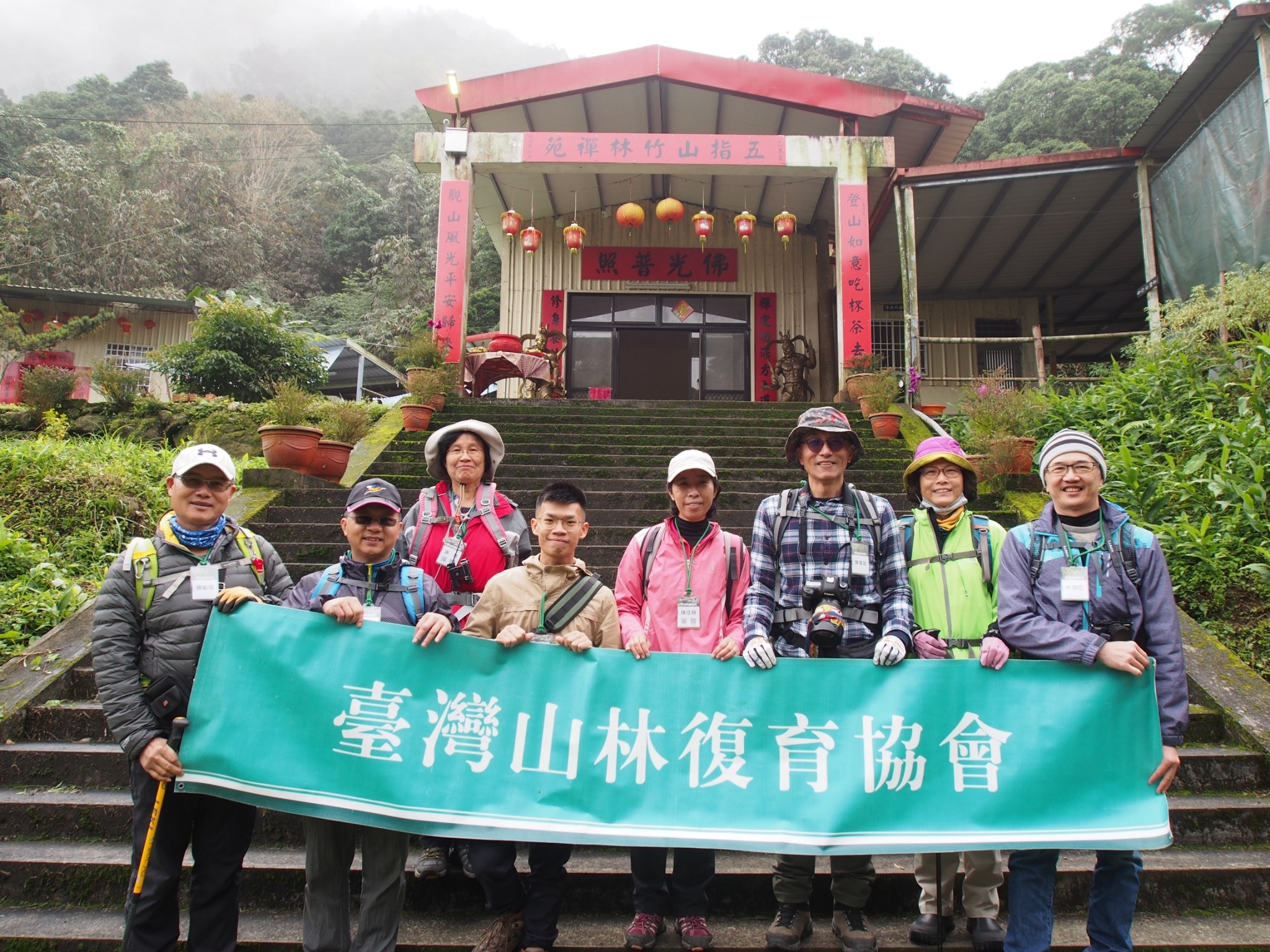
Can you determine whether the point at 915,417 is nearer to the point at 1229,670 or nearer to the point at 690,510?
the point at 1229,670

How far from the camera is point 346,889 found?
2.52m

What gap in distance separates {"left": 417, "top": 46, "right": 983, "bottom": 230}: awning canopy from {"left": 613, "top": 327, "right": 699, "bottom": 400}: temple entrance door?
7.72ft

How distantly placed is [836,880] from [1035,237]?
1159cm

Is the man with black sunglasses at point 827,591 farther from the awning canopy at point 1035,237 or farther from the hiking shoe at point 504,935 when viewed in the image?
the awning canopy at point 1035,237

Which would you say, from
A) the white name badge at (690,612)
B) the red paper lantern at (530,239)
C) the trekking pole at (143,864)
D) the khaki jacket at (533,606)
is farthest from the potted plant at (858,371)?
the trekking pole at (143,864)

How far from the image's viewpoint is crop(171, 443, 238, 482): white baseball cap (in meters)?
2.61

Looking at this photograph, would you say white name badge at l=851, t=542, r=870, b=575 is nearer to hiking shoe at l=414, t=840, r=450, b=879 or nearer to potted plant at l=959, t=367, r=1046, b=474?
hiking shoe at l=414, t=840, r=450, b=879

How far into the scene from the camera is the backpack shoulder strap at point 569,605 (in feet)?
9.05

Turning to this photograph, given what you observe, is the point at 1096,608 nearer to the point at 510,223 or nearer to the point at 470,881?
the point at 470,881

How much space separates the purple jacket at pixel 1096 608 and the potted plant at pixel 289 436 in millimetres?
5327

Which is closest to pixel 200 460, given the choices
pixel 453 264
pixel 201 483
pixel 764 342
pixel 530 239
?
pixel 201 483

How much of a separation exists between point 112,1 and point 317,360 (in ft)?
334

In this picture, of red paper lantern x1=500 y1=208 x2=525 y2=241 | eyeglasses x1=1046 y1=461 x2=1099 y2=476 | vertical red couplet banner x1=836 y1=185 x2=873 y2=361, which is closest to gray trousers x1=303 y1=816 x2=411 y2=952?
eyeglasses x1=1046 y1=461 x2=1099 y2=476

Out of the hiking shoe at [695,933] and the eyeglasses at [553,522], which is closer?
the hiking shoe at [695,933]
